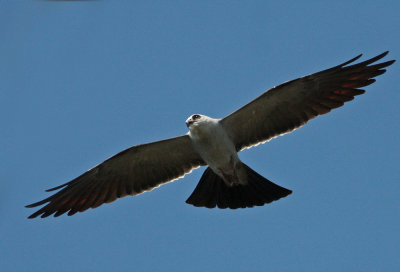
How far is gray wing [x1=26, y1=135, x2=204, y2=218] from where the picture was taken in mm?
13875

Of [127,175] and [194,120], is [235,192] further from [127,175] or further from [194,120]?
Result: [127,175]

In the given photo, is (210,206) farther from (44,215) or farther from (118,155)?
(44,215)

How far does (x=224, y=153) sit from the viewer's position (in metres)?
13.3

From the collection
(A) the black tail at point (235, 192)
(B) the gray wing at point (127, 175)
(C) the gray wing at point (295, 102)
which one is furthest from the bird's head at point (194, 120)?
(A) the black tail at point (235, 192)

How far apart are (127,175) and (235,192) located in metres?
2.14

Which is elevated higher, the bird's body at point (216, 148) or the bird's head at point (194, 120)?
the bird's head at point (194, 120)

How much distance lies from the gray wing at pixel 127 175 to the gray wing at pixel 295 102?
1.06 meters

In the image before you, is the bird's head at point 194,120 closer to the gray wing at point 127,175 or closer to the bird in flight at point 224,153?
the bird in flight at point 224,153

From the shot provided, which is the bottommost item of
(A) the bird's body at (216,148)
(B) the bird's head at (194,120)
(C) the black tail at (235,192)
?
(C) the black tail at (235,192)

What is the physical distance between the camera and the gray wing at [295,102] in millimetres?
13102

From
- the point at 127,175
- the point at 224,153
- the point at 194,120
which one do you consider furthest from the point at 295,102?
the point at 127,175

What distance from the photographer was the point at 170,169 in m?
14.2

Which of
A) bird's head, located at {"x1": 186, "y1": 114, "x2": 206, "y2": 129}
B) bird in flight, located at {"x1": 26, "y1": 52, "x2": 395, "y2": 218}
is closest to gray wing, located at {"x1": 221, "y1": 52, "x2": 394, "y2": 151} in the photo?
bird in flight, located at {"x1": 26, "y1": 52, "x2": 395, "y2": 218}

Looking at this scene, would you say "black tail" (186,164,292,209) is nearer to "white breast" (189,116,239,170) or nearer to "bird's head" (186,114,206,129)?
"white breast" (189,116,239,170)
